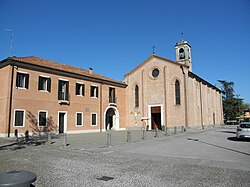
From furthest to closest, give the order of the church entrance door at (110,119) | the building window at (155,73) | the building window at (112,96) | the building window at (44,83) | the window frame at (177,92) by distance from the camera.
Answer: the church entrance door at (110,119) < the building window at (155,73) < the building window at (112,96) < the window frame at (177,92) < the building window at (44,83)

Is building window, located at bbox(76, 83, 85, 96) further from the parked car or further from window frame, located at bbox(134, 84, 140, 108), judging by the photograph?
the parked car

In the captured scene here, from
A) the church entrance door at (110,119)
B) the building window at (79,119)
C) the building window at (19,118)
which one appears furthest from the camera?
the church entrance door at (110,119)

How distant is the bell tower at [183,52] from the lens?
36375mm

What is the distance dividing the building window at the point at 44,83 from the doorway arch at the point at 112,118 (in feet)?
37.5

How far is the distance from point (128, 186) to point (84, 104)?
877 inches

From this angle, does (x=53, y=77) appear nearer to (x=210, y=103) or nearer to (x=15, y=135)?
(x=15, y=135)

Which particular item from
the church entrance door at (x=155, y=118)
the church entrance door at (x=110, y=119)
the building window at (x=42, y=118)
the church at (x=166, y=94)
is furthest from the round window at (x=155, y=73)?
the building window at (x=42, y=118)

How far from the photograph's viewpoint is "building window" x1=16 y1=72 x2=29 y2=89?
2049 centimetres

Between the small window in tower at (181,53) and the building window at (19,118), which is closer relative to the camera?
the building window at (19,118)

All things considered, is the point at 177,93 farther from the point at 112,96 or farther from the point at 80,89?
the point at 80,89

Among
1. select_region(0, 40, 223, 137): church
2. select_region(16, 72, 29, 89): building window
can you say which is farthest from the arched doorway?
select_region(16, 72, 29, 89): building window

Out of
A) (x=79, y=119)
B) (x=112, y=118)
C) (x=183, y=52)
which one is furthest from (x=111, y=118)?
(x=183, y=52)

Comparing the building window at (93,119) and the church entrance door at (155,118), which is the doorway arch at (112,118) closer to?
the building window at (93,119)

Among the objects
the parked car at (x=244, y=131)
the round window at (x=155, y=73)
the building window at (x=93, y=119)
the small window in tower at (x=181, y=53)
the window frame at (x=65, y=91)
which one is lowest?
the parked car at (x=244, y=131)
